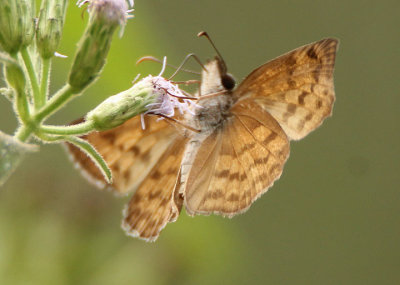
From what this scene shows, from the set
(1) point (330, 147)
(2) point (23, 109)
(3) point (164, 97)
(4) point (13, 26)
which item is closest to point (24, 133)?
(2) point (23, 109)

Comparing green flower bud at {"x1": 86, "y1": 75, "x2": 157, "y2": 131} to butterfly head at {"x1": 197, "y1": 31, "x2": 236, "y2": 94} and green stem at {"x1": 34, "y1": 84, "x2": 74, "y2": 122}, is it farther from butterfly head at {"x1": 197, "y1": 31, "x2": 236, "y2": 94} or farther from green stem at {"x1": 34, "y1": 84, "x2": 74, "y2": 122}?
butterfly head at {"x1": 197, "y1": 31, "x2": 236, "y2": 94}

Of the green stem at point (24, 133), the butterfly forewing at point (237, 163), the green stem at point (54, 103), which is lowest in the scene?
the butterfly forewing at point (237, 163)

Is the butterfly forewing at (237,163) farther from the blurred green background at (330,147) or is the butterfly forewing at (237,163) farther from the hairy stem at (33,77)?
the blurred green background at (330,147)

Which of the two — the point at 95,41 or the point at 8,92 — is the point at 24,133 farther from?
the point at 95,41

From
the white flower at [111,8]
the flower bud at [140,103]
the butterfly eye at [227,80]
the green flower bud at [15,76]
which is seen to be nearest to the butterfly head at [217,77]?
the butterfly eye at [227,80]

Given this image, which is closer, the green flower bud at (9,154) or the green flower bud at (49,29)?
the green flower bud at (9,154)

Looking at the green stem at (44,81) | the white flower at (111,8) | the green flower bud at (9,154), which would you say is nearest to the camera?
the green flower bud at (9,154)
